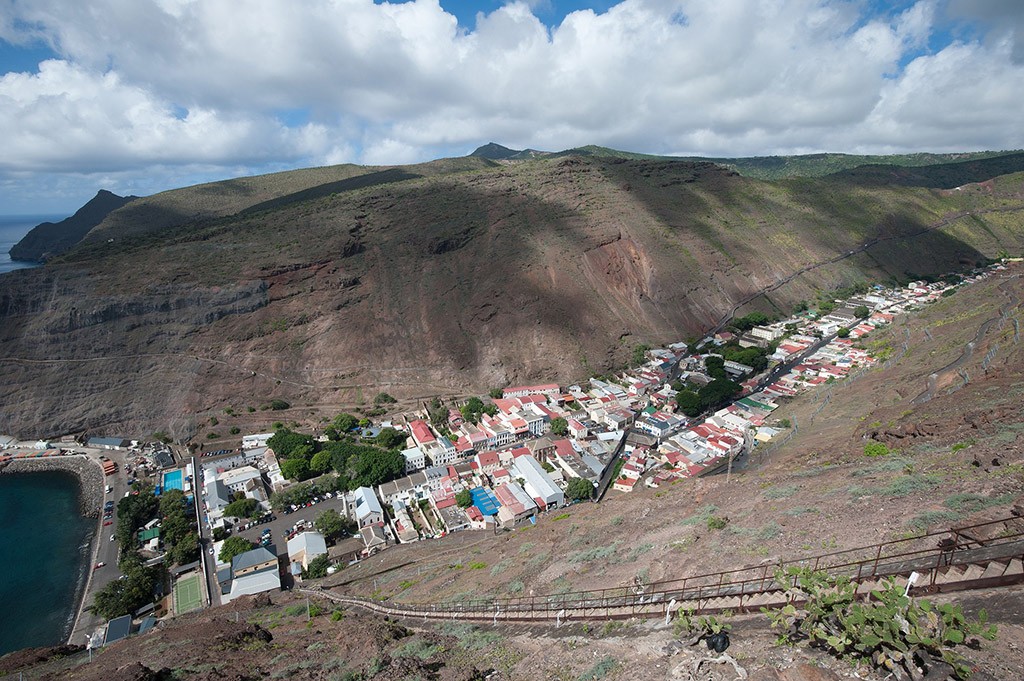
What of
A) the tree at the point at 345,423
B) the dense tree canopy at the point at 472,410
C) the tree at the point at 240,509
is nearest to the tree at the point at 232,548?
the tree at the point at 240,509

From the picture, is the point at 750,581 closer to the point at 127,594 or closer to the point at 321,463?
the point at 127,594

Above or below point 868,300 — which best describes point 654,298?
above

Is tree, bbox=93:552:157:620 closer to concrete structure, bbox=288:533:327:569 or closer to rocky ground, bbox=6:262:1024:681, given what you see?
rocky ground, bbox=6:262:1024:681

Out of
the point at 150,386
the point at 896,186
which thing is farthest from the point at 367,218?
the point at 896,186

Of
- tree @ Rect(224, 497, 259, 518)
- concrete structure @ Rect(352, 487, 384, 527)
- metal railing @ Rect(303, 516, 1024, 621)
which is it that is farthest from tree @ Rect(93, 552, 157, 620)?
metal railing @ Rect(303, 516, 1024, 621)

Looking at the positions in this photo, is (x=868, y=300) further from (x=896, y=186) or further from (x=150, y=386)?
(x=150, y=386)
